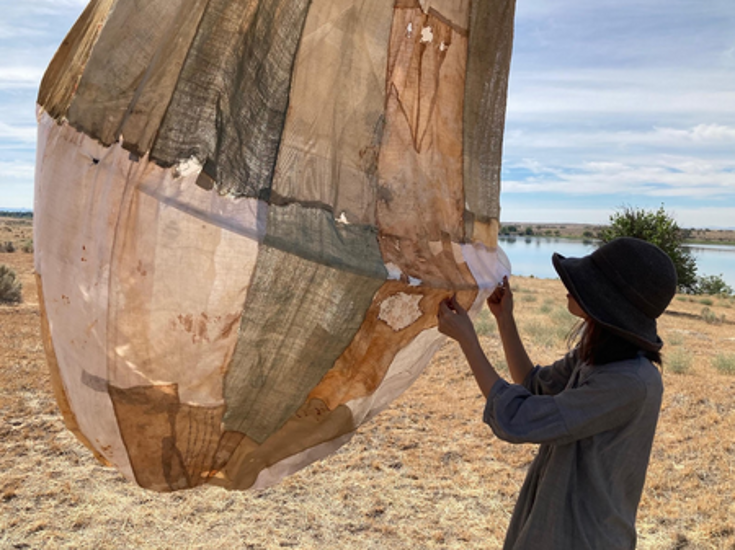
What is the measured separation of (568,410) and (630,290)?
386mm

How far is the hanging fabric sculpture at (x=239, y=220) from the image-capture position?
1.36 m

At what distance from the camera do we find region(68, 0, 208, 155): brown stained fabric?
4.51 feet

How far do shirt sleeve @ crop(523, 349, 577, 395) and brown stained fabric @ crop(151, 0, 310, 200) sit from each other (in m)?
1.25

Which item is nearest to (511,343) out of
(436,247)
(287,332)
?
(436,247)

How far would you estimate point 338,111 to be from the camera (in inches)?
60.4

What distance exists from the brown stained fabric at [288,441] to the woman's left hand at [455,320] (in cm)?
36

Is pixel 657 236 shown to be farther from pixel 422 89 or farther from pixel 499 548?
pixel 422 89

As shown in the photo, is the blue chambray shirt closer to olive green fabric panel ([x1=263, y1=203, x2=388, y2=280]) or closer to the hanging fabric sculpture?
the hanging fabric sculpture

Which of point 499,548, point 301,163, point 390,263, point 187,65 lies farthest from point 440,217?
point 499,548

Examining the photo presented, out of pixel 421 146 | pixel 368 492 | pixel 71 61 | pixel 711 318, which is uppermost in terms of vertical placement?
pixel 71 61

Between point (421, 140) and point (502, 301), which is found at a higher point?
point (421, 140)

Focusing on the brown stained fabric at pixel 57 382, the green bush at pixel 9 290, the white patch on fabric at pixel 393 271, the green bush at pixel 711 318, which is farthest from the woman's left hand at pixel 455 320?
the green bush at pixel 711 318

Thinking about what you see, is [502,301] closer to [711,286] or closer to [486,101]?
[486,101]

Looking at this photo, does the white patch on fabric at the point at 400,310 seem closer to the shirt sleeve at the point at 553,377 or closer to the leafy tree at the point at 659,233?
the shirt sleeve at the point at 553,377
